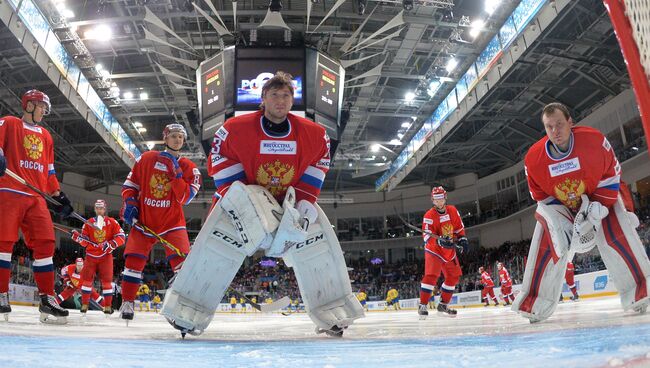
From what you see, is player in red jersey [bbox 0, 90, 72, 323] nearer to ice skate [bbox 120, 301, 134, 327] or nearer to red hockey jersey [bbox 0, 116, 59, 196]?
red hockey jersey [bbox 0, 116, 59, 196]

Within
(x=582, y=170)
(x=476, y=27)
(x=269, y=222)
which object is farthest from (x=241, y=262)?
(x=476, y=27)

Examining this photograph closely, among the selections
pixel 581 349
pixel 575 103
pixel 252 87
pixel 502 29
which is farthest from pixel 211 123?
pixel 575 103

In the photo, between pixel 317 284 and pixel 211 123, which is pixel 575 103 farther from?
pixel 317 284

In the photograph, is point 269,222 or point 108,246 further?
point 108,246

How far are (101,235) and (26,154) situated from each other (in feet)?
9.01

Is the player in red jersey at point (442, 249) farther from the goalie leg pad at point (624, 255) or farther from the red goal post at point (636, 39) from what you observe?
the red goal post at point (636, 39)

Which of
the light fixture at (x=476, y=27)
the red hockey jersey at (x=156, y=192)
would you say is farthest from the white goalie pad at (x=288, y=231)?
the light fixture at (x=476, y=27)

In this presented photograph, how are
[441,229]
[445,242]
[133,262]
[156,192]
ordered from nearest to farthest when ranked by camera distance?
1. [133,262]
2. [156,192]
3. [445,242]
4. [441,229]

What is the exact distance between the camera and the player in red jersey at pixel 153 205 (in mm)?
4445

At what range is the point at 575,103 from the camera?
2166cm

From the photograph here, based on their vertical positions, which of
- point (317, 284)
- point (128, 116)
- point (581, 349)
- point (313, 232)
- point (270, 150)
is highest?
point (128, 116)

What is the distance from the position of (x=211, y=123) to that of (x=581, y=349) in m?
11.6

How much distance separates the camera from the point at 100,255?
6.45 meters

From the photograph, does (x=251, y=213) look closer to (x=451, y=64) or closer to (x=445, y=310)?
(x=445, y=310)
